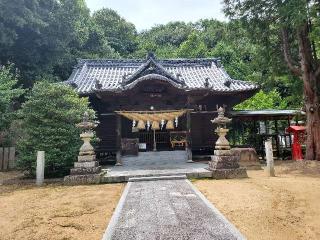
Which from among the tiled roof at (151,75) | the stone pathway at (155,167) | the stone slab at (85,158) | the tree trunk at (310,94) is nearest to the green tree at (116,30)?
the tiled roof at (151,75)

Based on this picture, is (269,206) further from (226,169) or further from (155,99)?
(155,99)

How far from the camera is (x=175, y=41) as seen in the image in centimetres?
5894

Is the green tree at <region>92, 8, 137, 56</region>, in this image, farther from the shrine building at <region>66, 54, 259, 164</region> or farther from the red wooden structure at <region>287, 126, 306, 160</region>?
the red wooden structure at <region>287, 126, 306, 160</region>

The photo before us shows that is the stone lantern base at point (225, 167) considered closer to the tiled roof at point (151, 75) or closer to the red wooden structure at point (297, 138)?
the tiled roof at point (151, 75)

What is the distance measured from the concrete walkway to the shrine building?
7.80 metres

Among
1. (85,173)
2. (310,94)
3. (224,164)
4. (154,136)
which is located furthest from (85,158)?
(310,94)

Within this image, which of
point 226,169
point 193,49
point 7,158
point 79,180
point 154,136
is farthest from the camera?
point 193,49

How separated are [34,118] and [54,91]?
1.44m

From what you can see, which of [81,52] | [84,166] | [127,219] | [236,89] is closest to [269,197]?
[127,219]

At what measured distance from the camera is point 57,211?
22.1 ft

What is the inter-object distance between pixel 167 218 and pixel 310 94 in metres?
12.7

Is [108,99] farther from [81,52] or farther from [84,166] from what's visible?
[81,52]

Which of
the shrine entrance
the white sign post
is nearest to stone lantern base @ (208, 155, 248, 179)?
the shrine entrance

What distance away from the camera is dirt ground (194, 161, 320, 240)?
4.96 meters
